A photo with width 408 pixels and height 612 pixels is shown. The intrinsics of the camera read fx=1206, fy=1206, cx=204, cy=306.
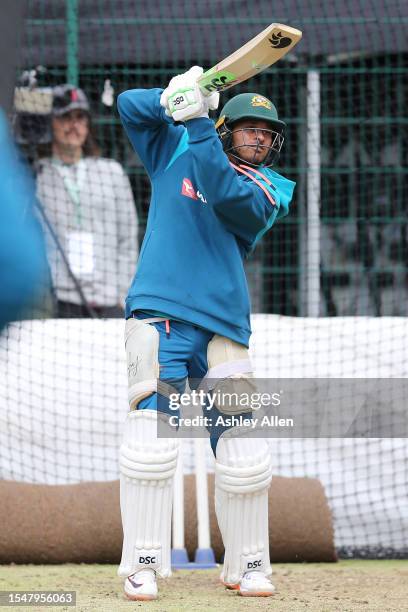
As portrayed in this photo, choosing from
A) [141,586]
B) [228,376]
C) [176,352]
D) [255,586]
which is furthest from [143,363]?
[255,586]

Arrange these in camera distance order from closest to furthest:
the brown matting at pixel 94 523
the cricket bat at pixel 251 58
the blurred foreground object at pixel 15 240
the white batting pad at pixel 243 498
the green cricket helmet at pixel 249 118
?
the blurred foreground object at pixel 15 240
the cricket bat at pixel 251 58
the white batting pad at pixel 243 498
the green cricket helmet at pixel 249 118
the brown matting at pixel 94 523

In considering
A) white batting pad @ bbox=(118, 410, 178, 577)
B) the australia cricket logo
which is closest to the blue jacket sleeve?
the australia cricket logo

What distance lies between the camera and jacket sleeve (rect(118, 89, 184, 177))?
4152 mm

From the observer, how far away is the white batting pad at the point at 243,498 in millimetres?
4176

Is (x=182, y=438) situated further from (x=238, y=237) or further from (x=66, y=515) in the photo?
(x=238, y=237)

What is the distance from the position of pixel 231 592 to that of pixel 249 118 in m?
1.69

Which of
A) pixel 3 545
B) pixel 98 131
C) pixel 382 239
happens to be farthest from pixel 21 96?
pixel 3 545

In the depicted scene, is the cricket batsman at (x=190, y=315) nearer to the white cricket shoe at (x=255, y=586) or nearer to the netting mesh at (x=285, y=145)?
the white cricket shoe at (x=255, y=586)

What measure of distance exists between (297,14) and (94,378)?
2670 millimetres

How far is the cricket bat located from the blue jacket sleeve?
13 cm

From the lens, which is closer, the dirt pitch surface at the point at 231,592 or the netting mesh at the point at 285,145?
the dirt pitch surface at the point at 231,592

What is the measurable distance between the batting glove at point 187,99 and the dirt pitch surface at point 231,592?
1597 mm

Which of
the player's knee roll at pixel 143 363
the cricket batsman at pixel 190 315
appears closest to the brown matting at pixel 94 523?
the cricket batsman at pixel 190 315

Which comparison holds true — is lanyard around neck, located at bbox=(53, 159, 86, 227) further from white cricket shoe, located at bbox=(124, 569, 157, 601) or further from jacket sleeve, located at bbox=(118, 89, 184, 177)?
white cricket shoe, located at bbox=(124, 569, 157, 601)
